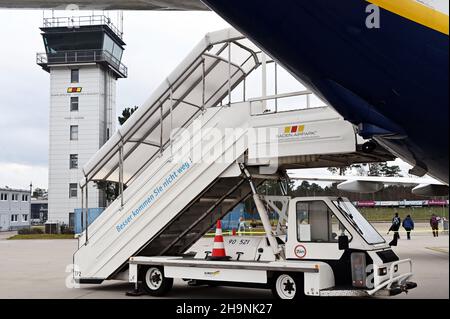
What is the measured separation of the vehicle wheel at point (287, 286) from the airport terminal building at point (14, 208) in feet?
215

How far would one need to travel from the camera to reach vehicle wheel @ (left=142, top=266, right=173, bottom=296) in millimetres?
10203

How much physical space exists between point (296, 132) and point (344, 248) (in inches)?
78.4

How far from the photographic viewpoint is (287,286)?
8883 mm

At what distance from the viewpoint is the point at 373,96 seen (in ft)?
13.2

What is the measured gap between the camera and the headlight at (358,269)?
8391 mm

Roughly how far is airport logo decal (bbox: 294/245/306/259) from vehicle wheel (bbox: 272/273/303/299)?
32 centimetres

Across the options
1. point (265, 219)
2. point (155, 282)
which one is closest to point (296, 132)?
point (265, 219)

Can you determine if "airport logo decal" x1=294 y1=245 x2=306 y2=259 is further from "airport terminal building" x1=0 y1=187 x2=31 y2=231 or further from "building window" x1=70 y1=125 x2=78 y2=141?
"airport terminal building" x1=0 y1=187 x2=31 y2=231

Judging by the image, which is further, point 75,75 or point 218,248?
point 75,75

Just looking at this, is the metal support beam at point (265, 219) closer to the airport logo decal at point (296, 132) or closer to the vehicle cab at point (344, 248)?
the vehicle cab at point (344, 248)

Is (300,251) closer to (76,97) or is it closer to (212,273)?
(212,273)

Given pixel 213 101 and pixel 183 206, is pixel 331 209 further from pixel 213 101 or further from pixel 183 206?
pixel 213 101

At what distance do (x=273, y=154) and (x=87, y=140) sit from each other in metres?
43.0

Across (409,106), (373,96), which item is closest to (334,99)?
(373,96)
